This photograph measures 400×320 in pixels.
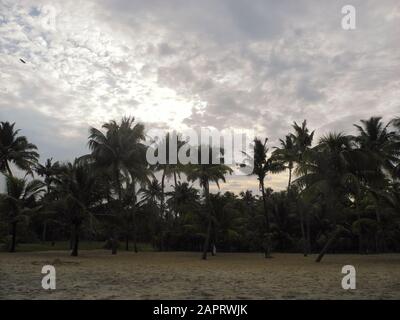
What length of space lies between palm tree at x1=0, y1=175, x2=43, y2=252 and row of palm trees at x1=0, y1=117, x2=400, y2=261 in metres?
0.06

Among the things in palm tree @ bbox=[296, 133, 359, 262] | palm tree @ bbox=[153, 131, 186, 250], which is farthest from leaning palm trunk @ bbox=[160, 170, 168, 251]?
palm tree @ bbox=[296, 133, 359, 262]

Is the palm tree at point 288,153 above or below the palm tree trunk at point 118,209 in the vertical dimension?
above

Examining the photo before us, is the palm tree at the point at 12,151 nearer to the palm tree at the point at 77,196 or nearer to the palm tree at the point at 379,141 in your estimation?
the palm tree at the point at 77,196

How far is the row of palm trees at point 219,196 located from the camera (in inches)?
838

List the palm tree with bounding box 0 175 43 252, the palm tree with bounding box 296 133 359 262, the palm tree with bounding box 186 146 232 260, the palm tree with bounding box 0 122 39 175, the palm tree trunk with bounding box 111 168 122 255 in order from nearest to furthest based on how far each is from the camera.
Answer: the palm tree with bounding box 296 133 359 262 < the palm tree with bounding box 186 146 232 260 < the palm tree with bounding box 0 175 43 252 < the palm tree trunk with bounding box 111 168 122 255 < the palm tree with bounding box 0 122 39 175

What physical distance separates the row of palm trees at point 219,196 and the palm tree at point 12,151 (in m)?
0.09

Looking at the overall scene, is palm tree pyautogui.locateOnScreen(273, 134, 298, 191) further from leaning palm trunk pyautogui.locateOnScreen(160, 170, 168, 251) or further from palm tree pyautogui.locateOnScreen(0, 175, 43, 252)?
palm tree pyautogui.locateOnScreen(0, 175, 43, 252)

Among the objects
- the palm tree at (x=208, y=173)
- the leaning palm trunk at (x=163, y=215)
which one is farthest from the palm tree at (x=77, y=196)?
the leaning palm trunk at (x=163, y=215)

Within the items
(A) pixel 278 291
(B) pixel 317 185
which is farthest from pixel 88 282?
(B) pixel 317 185

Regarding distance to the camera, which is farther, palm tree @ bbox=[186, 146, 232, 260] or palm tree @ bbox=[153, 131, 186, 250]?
palm tree @ bbox=[153, 131, 186, 250]

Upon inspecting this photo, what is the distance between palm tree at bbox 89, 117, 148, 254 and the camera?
93.4ft

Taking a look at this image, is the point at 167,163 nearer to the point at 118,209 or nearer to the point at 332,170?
the point at 118,209
